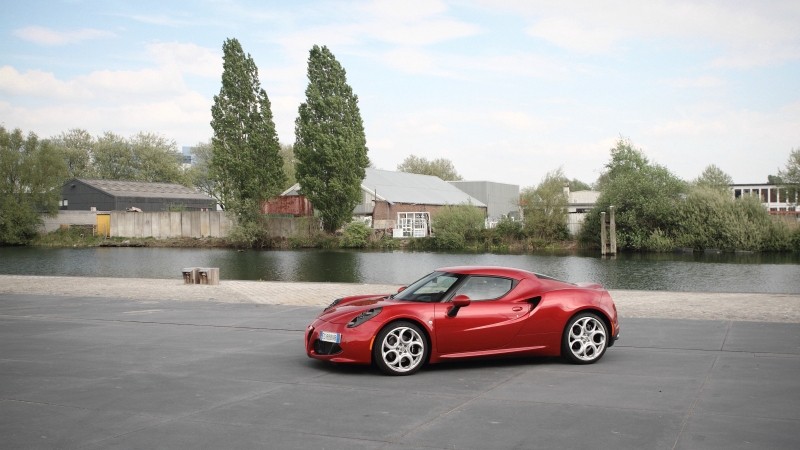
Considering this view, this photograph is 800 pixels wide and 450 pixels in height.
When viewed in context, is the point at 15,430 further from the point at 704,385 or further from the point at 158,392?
the point at 704,385

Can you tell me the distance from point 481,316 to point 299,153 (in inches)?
2496

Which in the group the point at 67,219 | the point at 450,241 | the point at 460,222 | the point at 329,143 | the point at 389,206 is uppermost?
the point at 329,143

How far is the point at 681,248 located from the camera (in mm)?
60344

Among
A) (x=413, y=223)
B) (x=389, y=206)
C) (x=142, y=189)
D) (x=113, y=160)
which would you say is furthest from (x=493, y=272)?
(x=113, y=160)

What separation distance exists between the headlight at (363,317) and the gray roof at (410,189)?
212ft

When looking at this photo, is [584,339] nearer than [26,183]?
Yes

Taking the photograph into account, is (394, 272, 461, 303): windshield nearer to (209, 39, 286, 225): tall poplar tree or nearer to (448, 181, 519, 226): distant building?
(209, 39, 286, 225): tall poplar tree

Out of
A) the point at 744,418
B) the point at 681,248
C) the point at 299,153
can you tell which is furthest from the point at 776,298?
the point at 299,153

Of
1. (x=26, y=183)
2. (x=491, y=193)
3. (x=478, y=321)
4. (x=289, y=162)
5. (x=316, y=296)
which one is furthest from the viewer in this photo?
(x=289, y=162)

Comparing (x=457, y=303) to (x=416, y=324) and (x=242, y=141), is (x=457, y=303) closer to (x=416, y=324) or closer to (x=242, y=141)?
(x=416, y=324)

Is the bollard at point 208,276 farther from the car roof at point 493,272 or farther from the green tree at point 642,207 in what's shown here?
the green tree at point 642,207

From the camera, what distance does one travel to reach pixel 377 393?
845cm

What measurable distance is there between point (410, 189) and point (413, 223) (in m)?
9.46

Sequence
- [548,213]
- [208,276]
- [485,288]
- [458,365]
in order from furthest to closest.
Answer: [548,213] → [208,276] → [458,365] → [485,288]
